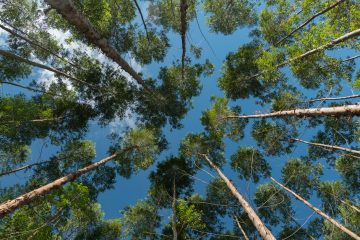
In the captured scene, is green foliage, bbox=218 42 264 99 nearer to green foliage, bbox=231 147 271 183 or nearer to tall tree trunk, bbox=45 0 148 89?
green foliage, bbox=231 147 271 183

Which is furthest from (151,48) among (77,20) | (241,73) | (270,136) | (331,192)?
(331,192)

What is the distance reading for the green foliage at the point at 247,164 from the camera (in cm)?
1611

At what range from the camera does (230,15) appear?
18453mm

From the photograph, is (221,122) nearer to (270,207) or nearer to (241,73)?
(241,73)

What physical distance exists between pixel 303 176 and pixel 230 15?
391 inches

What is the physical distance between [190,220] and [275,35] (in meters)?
11.0

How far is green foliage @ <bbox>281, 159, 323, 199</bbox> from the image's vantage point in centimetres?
1558

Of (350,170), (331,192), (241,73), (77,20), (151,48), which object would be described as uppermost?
(151,48)

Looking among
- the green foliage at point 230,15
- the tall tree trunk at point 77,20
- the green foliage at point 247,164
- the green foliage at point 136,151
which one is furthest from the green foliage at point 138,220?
the green foliage at point 230,15

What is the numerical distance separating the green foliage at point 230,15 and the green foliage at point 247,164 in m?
7.55

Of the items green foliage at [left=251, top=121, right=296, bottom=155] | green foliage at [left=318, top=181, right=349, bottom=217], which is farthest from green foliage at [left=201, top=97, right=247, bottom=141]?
green foliage at [left=318, top=181, right=349, bottom=217]

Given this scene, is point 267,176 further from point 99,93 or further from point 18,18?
point 18,18

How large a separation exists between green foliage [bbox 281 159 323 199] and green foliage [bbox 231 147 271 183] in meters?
1.04

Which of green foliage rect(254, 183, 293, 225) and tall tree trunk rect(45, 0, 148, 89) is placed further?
green foliage rect(254, 183, 293, 225)
